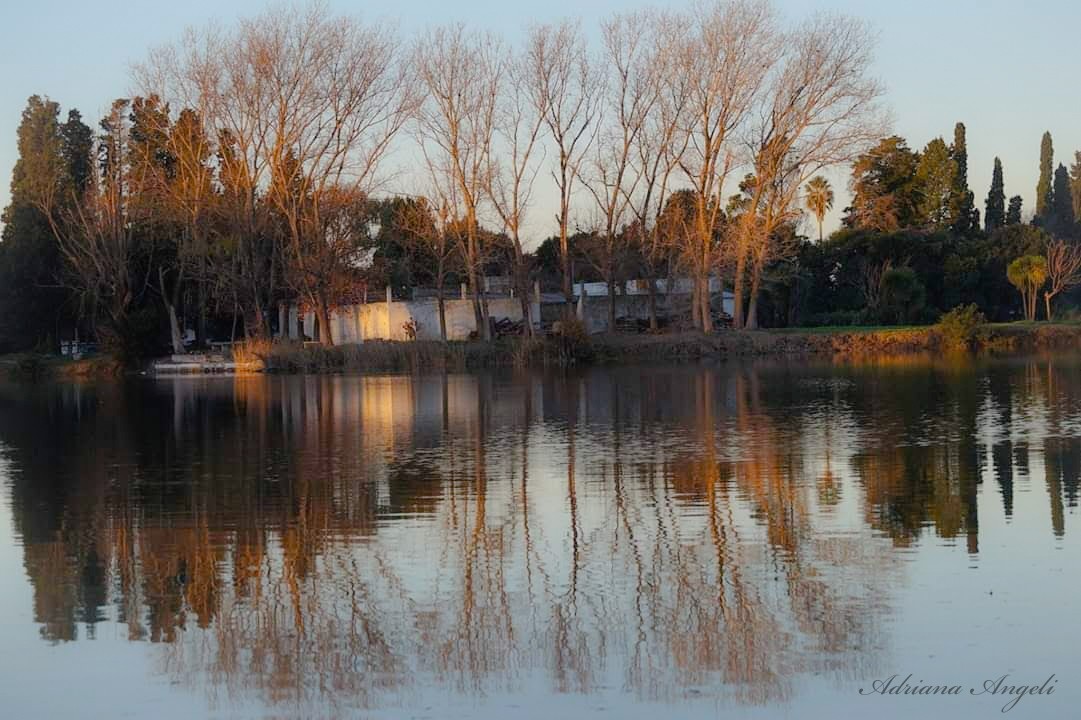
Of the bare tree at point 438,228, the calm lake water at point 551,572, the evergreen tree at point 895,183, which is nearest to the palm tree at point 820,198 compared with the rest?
the evergreen tree at point 895,183

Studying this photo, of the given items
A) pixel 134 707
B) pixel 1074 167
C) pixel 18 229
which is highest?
pixel 1074 167

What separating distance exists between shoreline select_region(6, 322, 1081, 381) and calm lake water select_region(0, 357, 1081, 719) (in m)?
29.2

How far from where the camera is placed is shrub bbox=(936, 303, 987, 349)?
2206 inches

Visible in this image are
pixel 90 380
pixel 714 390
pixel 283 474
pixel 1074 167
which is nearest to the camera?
pixel 283 474

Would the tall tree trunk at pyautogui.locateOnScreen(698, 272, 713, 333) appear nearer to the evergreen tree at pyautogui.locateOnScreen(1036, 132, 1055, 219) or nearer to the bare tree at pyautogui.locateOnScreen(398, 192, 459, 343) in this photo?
the bare tree at pyautogui.locateOnScreen(398, 192, 459, 343)

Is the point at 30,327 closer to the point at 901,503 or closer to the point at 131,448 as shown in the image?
the point at 131,448

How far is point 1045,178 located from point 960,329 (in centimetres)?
6145

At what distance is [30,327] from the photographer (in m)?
71.9

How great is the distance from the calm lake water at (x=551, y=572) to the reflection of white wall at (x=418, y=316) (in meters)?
41.5

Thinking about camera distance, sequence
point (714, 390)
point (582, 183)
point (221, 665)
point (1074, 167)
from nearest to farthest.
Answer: point (221, 665), point (714, 390), point (582, 183), point (1074, 167)

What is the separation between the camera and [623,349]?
2169 inches

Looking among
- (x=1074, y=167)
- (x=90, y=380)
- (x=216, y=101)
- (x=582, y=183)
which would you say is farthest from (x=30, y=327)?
(x=1074, y=167)

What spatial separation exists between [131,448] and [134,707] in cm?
1574

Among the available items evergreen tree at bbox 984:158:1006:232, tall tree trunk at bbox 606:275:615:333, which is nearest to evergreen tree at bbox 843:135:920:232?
evergreen tree at bbox 984:158:1006:232
